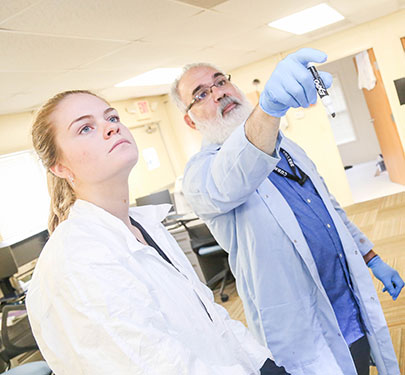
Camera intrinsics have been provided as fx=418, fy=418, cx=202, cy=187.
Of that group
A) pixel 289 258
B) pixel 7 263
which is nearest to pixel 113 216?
pixel 289 258

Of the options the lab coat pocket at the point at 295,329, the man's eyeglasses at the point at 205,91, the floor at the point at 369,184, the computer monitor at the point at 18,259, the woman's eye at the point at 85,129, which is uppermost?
the man's eyeglasses at the point at 205,91

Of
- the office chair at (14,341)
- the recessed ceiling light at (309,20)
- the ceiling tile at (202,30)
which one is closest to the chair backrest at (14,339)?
the office chair at (14,341)

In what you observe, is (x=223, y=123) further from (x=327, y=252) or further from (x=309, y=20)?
(x=309, y=20)

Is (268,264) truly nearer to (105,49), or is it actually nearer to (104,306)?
(104,306)

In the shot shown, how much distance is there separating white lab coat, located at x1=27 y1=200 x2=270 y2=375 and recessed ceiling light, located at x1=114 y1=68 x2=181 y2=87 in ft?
13.7

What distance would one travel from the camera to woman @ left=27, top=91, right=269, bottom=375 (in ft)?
2.44

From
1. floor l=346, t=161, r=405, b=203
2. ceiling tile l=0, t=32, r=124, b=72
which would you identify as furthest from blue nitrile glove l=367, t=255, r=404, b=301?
floor l=346, t=161, r=405, b=203

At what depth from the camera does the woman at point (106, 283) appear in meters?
0.75

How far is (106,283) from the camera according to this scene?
764 mm

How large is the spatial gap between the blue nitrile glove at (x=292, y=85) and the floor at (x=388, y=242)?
204cm

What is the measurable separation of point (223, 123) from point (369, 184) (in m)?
6.58

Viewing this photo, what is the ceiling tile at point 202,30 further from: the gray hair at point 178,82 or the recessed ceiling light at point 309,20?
the gray hair at point 178,82

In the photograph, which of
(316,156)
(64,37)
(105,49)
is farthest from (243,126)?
(316,156)

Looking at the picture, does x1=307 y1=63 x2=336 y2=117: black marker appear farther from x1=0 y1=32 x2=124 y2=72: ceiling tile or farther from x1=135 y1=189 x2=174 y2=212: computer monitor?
x1=135 y1=189 x2=174 y2=212: computer monitor
